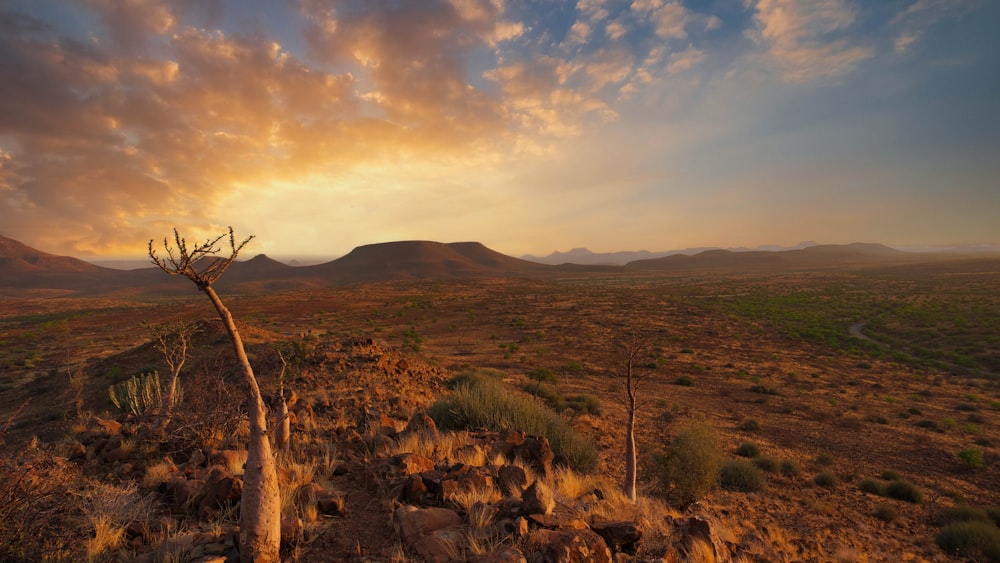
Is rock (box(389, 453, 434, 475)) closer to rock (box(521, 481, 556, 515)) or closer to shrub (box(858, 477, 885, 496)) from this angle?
rock (box(521, 481, 556, 515))

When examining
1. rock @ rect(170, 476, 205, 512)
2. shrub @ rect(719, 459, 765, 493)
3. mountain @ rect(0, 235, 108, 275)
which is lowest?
shrub @ rect(719, 459, 765, 493)

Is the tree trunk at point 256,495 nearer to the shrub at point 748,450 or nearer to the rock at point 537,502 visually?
the rock at point 537,502

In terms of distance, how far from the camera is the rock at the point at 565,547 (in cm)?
364

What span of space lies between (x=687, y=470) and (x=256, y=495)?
787cm

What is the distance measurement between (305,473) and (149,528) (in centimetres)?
163

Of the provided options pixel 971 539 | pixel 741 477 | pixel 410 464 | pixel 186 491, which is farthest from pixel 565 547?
pixel 971 539

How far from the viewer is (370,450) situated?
689 cm

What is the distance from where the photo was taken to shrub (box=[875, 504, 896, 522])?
8195mm

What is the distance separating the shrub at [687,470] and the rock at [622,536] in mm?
4557

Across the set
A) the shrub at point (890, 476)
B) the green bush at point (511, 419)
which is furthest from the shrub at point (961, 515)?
the green bush at point (511, 419)

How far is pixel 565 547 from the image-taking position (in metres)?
3.67

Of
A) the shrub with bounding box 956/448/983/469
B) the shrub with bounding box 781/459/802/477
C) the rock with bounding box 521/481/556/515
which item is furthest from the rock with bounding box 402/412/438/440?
the shrub with bounding box 956/448/983/469

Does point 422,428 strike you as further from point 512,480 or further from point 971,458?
point 971,458

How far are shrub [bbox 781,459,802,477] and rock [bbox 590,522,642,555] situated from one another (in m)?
8.51
